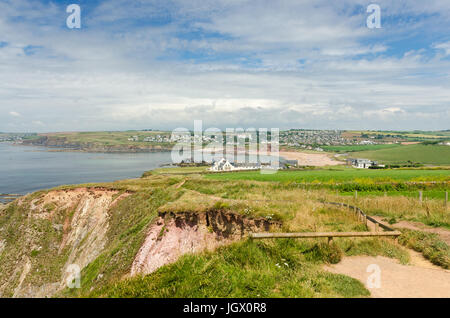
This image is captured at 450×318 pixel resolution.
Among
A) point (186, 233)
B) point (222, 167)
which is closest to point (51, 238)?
point (186, 233)

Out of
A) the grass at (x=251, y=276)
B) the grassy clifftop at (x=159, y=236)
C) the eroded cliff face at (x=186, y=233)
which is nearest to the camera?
the grass at (x=251, y=276)

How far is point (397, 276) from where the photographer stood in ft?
25.0

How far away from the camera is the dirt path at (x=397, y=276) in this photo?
6719 millimetres

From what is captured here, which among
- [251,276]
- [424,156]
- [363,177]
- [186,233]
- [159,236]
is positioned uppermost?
Result: [251,276]

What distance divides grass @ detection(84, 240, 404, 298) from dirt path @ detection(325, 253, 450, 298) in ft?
1.39

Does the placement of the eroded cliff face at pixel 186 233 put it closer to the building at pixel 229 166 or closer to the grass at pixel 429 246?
the grass at pixel 429 246

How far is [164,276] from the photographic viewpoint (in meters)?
7.56

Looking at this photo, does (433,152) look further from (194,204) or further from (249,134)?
(194,204)

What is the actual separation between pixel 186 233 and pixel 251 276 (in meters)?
9.25

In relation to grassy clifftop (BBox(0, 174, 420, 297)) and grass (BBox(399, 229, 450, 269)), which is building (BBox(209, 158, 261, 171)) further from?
grass (BBox(399, 229, 450, 269))

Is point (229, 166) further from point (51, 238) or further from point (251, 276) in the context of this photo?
point (251, 276)

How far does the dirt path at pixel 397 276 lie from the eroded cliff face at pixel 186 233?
5534mm

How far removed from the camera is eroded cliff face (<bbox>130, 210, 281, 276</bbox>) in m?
14.2

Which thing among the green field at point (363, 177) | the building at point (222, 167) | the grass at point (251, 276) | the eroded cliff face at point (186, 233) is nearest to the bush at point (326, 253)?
the grass at point (251, 276)
